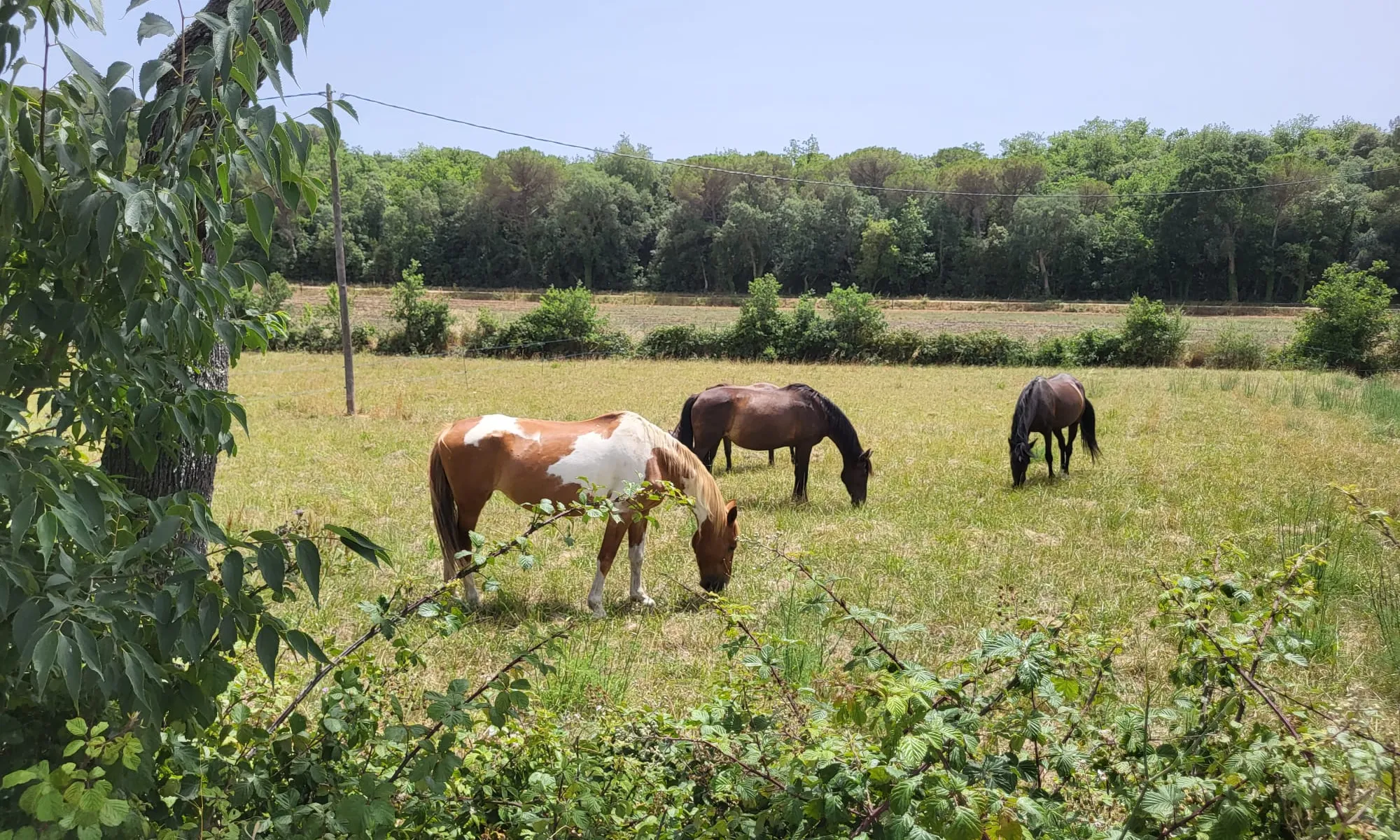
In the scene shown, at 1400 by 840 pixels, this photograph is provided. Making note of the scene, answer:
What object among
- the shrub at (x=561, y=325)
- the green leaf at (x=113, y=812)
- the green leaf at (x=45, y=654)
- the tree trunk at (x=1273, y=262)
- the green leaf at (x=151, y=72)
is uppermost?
the tree trunk at (x=1273, y=262)

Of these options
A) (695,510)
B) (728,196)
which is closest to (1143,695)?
(695,510)

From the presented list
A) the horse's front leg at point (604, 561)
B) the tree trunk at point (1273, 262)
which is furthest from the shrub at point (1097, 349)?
the tree trunk at point (1273, 262)

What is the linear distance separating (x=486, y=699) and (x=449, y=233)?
263 feet

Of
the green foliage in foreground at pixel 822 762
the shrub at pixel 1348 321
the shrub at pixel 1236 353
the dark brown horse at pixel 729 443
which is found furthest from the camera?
the shrub at pixel 1236 353

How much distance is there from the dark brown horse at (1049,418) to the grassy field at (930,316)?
22.8 metres

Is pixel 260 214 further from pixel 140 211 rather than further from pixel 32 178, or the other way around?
pixel 32 178

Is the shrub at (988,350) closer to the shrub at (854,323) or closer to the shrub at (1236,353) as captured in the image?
A: the shrub at (854,323)

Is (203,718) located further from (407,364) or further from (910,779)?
(407,364)

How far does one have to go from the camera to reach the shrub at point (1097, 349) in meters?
29.8

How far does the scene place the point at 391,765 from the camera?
2.48 m

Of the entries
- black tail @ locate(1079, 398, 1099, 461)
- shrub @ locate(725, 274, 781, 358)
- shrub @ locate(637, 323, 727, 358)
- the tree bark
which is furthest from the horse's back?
shrub @ locate(725, 274, 781, 358)

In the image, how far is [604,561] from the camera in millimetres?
5844

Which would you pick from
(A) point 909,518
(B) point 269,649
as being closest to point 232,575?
(B) point 269,649

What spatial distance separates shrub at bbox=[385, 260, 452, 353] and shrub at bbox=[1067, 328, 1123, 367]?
24916 mm
